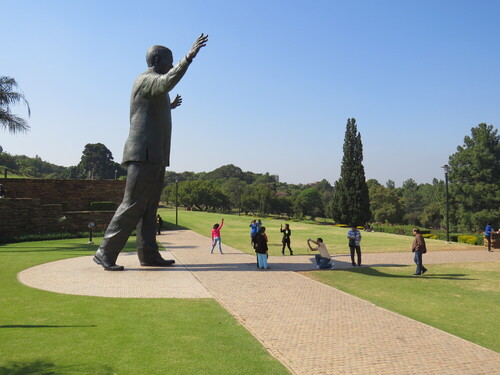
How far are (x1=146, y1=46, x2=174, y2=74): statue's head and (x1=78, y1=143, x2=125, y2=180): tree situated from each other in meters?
84.4

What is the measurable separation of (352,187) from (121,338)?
146 ft

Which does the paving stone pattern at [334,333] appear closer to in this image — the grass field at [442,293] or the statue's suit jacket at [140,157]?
the grass field at [442,293]

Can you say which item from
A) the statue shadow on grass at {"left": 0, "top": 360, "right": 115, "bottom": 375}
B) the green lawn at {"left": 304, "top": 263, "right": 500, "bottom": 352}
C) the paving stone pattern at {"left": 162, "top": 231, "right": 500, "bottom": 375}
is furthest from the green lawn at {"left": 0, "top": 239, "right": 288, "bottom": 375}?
the green lawn at {"left": 304, "top": 263, "right": 500, "bottom": 352}

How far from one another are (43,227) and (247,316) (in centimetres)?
1977

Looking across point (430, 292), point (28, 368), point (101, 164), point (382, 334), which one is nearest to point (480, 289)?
point (430, 292)

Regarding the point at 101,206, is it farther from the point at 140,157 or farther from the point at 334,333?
the point at 334,333

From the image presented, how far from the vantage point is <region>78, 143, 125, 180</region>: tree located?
92062 mm

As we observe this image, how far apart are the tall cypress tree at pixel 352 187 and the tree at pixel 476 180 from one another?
992 cm

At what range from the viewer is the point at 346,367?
523 cm

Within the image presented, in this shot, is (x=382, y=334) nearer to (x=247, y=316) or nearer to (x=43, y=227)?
(x=247, y=316)

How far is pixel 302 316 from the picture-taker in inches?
301

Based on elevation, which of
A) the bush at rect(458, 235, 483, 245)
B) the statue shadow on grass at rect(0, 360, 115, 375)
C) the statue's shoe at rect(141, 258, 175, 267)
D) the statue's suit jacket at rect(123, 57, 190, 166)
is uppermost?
the statue's suit jacket at rect(123, 57, 190, 166)

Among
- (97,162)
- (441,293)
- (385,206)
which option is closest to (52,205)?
(441,293)

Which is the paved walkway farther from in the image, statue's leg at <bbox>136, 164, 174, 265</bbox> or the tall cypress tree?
the tall cypress tree
